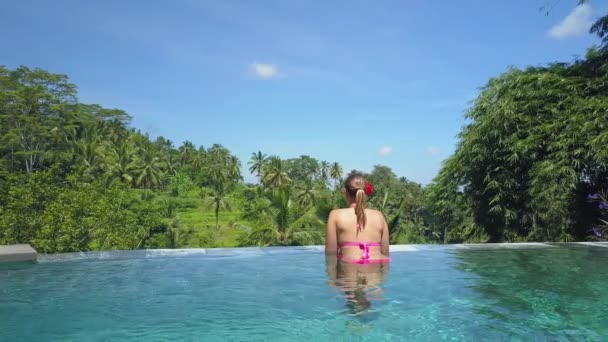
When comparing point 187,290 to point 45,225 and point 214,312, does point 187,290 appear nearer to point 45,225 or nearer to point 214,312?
point 214,312

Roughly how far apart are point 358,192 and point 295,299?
1186 mm

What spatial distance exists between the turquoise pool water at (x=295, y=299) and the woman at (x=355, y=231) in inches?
6.8

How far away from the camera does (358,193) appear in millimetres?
4559

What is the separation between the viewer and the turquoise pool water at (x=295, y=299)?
127 inches

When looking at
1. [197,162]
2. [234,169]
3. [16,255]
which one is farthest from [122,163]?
[16,255]

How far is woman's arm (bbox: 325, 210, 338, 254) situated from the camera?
4.80 meters

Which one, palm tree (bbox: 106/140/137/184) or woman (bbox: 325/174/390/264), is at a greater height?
palm tree (bbox: 106/140/137/184)

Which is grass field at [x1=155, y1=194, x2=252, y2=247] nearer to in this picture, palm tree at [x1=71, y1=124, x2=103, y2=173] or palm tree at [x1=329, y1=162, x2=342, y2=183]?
palm tree at [x1=71, y1=124, x2=103, y2=173]

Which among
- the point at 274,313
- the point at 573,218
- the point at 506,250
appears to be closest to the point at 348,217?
the point at 274,313

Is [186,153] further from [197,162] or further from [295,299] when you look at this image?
[295,299]

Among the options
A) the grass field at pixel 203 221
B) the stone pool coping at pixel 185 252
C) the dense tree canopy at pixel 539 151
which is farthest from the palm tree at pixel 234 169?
the stone pool coping at pixel 185 252

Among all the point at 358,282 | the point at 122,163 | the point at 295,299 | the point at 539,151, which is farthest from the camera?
the point at 122,163

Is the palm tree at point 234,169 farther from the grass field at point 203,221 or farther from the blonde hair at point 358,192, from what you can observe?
the blonde hair at point 358,192

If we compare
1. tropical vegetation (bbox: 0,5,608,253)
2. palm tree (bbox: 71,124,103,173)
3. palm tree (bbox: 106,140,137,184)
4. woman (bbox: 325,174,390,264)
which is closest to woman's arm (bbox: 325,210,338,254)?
woman (bbox: 325,174,390,264)
